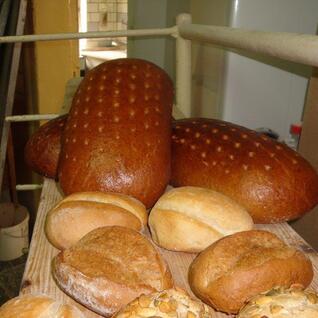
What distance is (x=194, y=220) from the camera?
0.43 meters

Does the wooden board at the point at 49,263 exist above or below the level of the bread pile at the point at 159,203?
below

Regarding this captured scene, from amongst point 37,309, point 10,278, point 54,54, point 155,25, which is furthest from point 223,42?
point 10,278

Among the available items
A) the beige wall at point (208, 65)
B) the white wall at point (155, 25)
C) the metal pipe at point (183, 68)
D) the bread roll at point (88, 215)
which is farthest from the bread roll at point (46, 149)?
the white wall at point (155, 25)

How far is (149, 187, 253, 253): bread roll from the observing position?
0.43 m

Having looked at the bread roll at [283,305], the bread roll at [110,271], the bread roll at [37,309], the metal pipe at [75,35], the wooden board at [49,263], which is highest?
the metal pipe at [75,35]

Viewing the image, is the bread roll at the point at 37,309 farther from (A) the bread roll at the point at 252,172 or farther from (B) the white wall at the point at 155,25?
(B) the white wall at the point at 155,25

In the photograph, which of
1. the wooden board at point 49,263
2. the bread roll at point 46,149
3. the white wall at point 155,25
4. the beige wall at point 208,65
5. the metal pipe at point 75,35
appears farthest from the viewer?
the white wall at point 155,25

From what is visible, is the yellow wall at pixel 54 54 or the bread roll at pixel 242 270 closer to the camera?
the bread roll at pixel 242 270

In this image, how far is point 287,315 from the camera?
0.92ft

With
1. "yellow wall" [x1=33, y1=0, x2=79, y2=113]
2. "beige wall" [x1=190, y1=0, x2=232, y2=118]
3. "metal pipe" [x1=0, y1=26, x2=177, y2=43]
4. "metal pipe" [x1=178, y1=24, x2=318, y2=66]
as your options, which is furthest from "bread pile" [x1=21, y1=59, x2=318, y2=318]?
"yellow wall" [x1=33, y1=0, x2=79, y2=113]

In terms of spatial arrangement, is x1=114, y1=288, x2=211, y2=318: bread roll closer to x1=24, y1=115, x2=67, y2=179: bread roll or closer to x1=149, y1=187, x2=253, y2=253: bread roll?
x1=149, y1=187, x2=253, y2=253: bread roll

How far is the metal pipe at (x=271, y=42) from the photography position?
1.32 ft

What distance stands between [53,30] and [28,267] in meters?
1.18

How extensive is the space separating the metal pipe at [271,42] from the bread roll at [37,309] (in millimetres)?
335
